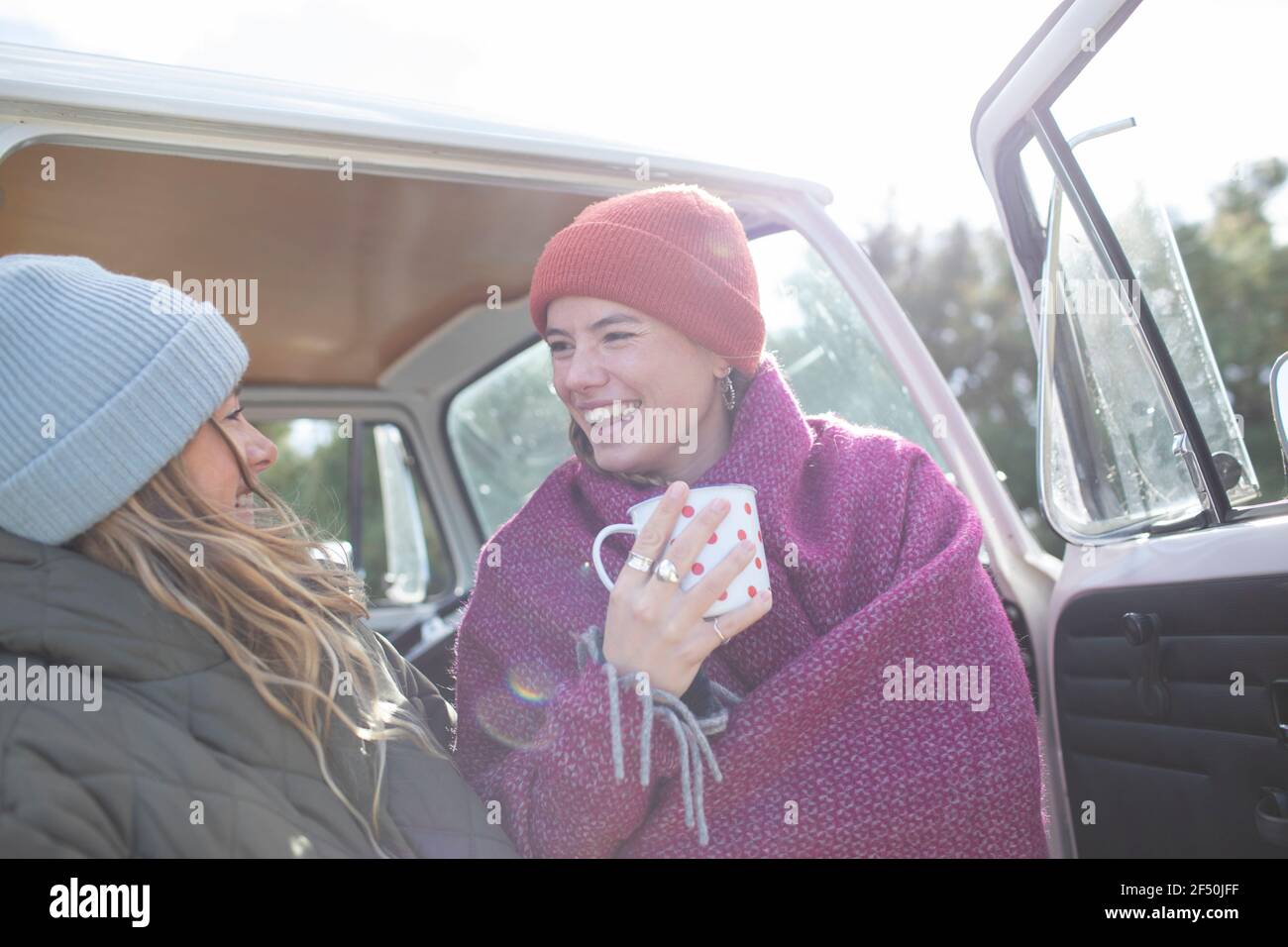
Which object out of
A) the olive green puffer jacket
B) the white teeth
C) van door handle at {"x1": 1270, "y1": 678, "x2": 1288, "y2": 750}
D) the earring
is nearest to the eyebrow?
the white teeth

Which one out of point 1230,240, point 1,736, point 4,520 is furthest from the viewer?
point 1230,240

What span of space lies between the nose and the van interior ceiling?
632mm

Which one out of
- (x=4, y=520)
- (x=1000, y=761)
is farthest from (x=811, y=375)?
(x=4, y=520)

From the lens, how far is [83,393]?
1366 mm

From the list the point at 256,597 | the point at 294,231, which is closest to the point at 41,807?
the point at 256,597

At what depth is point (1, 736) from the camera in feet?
3.88

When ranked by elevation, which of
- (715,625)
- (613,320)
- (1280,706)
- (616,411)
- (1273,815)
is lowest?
(1273,815)

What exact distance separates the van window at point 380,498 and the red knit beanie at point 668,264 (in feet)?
8.48

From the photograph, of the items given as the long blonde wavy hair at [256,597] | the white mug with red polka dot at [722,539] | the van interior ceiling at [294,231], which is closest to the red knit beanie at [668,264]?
the van interior ceiling at [294,231]

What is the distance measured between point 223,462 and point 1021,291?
1661 millimetres

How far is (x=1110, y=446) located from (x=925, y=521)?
0.61m

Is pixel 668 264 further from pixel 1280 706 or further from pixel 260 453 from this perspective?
pixel 1280 706
